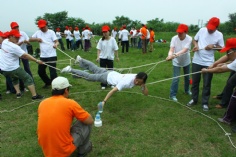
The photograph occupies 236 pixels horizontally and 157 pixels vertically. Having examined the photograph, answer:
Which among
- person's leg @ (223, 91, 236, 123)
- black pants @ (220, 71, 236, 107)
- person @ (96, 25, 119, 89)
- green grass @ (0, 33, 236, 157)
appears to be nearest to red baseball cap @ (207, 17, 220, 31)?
black pants @ (220, 71, 236, 107)

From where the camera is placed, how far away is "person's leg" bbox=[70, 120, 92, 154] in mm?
3132

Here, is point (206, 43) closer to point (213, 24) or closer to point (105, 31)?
point (213, 24)

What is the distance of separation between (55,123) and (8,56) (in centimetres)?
337

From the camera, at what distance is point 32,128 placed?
4324mm

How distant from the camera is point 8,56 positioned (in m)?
5.42

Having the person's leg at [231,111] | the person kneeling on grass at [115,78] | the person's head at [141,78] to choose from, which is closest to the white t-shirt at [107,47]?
the person kneeling on grass at [115,78]

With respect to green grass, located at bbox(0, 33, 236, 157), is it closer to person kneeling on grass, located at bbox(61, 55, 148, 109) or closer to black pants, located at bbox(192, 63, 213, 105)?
black pants, located at bbox(192, 63, 213, 105)

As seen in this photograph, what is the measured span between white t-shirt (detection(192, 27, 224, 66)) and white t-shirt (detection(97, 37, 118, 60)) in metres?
2.25

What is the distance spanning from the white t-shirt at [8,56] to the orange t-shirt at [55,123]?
116 inches

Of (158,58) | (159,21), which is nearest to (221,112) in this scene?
(158,58)

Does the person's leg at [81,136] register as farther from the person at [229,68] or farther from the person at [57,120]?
the person at [229,68]

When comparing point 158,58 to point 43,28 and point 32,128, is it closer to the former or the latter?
point 43,28

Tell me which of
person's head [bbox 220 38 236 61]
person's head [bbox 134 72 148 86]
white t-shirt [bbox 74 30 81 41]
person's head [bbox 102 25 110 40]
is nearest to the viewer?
person's head [bbox 220 38 236 61]

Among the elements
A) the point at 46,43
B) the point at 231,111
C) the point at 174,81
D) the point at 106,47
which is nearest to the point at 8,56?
the point at 46,43
